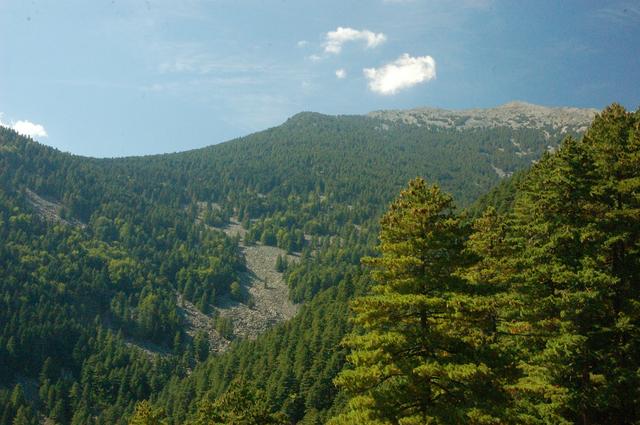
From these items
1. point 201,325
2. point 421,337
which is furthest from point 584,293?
point 201,325

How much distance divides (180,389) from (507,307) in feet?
313

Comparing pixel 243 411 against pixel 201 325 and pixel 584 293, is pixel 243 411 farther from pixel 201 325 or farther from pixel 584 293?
pixel 201 325

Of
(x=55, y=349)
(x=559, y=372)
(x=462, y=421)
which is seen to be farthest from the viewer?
(x=55, y=349)

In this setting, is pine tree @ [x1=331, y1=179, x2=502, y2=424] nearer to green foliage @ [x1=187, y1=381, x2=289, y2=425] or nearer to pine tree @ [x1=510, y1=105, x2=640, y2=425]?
pine tree @ [x1=510, y1=105, x2=640, y2=425]

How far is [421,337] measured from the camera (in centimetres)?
1475

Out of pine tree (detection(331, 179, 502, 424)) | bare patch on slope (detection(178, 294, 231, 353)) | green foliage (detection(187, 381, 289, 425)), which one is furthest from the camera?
bare patch on slope (detection(178, 294, 231, 353))

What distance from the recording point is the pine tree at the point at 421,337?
555 inches

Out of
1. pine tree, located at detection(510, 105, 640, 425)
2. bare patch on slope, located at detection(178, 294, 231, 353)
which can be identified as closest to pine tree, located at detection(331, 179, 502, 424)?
pine tree, located at detection(510, 105, 640, 425)

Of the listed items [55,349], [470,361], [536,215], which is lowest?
[55,349]

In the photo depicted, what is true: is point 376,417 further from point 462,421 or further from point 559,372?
point 559,372

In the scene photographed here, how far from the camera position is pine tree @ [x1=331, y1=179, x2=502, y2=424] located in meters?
14.1

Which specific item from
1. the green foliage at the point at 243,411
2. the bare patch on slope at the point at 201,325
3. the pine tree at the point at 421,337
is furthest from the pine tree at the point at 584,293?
the bare patch on slope at the point at 201,325

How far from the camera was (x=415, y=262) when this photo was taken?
1508 cm

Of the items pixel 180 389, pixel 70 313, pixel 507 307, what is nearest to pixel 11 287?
pixel 70 313
